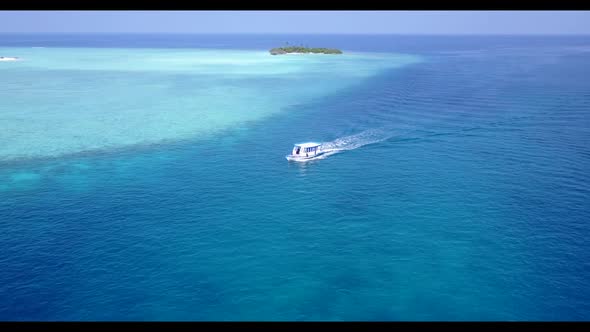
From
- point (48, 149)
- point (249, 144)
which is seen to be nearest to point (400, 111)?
point (249, 144)

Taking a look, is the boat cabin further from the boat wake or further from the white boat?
the boat wake

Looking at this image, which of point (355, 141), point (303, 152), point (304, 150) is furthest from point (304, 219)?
point (355, 141)

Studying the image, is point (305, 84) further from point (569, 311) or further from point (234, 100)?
point (569, 311)

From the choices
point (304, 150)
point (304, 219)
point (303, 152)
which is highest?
point (304, 150)

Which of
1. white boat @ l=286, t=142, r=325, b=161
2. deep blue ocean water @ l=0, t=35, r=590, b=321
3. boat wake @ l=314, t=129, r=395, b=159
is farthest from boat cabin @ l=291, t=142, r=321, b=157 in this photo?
deep blue ocean water @ l=0, t=35, r=590, b=321

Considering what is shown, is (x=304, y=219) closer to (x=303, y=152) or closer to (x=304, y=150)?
(x=303, y=152)

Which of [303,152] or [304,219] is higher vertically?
[303,152]

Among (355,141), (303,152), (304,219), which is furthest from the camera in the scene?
(355,141)

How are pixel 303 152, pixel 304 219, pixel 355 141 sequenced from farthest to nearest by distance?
pixel 355 141
pixel 303 152
pixel 304 219
